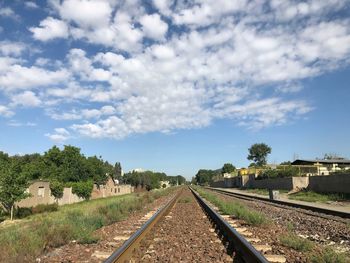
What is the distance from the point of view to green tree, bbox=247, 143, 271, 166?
166 metres

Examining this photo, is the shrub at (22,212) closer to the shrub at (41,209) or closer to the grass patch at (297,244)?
the shrub at (41,209)

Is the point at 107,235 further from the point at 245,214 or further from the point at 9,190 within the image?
the point at 9,190

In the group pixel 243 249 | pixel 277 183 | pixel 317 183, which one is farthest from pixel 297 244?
pixel 277 183

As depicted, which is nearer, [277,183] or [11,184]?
[11,184]

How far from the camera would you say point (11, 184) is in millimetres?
29281

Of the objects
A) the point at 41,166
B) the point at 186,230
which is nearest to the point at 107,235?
the point at 186,230

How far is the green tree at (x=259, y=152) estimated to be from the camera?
16562cm

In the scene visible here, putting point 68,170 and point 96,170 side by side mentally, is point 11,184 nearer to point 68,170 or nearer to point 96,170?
point 68,170

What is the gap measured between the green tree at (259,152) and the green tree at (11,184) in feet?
468

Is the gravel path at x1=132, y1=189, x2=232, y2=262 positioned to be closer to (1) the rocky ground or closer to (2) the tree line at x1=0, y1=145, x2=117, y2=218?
(1) the rocky ground

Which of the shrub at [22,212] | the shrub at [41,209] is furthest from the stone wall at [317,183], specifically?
the shrub at [22,212]

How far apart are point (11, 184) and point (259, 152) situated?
144348mm

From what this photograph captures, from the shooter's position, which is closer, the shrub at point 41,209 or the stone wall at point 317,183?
the stone wall at point 317,183

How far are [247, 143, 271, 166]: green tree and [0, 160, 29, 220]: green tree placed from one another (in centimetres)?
14271
